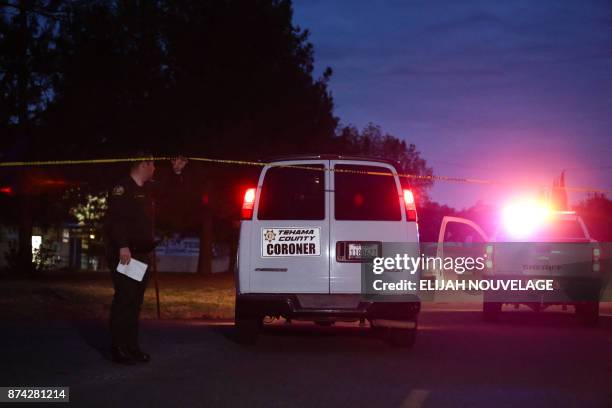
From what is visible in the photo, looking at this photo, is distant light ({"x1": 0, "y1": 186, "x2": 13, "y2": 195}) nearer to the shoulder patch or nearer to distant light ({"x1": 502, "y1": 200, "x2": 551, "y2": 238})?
distant light ({"x1": 502, "y1": 200, "x2": 551, "y2": 238})

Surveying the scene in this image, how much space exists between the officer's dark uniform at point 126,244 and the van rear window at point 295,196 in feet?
6.01

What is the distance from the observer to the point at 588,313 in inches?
592

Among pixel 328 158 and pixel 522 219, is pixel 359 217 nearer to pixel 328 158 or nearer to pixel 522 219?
pixel 328 158

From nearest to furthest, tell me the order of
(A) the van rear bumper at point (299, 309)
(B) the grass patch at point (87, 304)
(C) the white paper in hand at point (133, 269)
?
1. (C) the white paper in hand at point (133, 269)
2. (A) the van rear bumper at point (299, 309)
3. (B) the grass patch at point (87, 304)

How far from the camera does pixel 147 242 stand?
8.90 metres

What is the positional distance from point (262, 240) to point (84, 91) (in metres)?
21.4

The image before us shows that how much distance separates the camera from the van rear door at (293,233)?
10.3 meters

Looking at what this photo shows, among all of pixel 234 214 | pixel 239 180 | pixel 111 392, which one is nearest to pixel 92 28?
pixel 239 180

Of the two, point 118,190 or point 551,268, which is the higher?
point 118,190

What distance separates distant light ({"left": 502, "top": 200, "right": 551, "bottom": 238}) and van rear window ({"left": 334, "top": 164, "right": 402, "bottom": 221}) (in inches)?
215

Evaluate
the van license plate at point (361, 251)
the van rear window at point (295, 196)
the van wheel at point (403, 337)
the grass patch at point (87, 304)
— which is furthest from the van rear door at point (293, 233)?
the grass patch at point (87, 304)

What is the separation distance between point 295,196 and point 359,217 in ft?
2.45

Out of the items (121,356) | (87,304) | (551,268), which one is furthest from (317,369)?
(87,304)

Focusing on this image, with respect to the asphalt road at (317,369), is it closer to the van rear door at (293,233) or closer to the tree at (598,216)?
the van rear door at (293,233)
